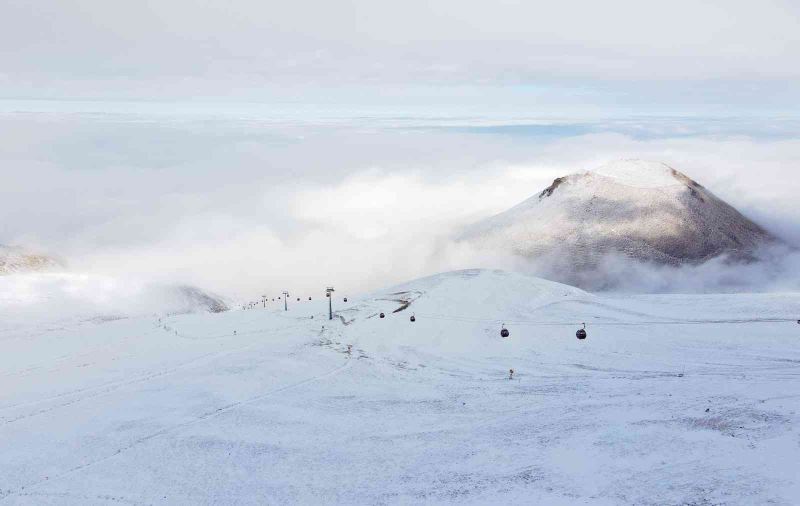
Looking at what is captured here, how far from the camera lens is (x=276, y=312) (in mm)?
106438

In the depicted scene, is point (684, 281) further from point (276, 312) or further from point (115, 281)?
point (115, 281)

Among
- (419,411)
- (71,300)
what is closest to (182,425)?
(419,411)

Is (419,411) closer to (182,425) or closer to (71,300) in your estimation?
(182,425)

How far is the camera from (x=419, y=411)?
53.7 meters

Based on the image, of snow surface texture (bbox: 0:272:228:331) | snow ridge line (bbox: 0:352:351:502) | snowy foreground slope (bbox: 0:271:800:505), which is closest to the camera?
snowy foreground slope (bbox: 0:271:800:505)

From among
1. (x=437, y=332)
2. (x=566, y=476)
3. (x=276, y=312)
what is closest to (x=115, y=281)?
(x=276, y=312)

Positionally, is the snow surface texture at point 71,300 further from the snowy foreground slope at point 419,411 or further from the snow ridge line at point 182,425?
the snow ridge line at point 182,425

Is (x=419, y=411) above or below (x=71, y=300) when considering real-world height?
below

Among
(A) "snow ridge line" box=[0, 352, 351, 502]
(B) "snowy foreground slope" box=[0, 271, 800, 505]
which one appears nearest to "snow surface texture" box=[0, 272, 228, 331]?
(B) "snowy foreground slope" box=[0, 271, 800, 505]

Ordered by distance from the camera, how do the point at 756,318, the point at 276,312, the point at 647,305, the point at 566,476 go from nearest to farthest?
the point at 566,476
the point at 756,318
the point at 647,305
the point at 276,312

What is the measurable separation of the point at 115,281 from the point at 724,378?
165 meters

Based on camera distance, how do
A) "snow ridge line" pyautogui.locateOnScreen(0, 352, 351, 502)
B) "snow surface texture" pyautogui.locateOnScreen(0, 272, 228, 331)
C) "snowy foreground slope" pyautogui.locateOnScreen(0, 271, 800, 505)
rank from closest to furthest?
"snowy foreground slope" pyautogui.locateOnScreen(0, 271, 800, 505), "snow ridge line" pyautogui.locateOnScreen(0, 352, 351, 502), "snow surface texture" pyautogui.locateOnScreen(0, 272, 228, 331)

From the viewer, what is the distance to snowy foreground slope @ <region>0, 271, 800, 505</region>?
1502 inches

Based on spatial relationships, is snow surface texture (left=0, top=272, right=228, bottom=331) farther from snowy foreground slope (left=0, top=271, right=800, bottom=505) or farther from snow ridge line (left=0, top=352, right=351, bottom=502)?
snow ridge line (left=0, top=352, right=351, bottom=502)
